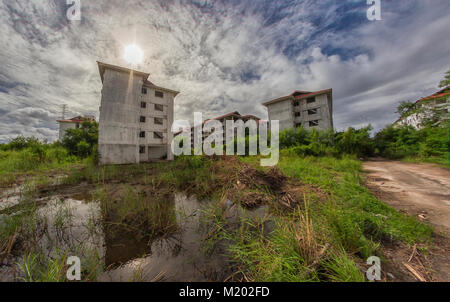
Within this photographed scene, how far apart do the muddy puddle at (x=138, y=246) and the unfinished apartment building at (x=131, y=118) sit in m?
12.8

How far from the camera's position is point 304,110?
66.9ft

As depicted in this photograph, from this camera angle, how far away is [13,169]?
21.9 ft

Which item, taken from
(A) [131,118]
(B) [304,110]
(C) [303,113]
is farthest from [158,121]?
(B) [304,110]

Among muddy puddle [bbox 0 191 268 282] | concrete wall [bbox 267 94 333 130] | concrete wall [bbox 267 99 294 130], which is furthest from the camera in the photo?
concrete wall [bbox 267 99 294 130]

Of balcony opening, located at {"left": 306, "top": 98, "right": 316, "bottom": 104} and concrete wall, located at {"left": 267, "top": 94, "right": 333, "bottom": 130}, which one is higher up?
balcony opening, located at {"left": 306, "top": 98, "right": 316, "bottom": 104}

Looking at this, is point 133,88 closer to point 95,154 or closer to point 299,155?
point 95,154

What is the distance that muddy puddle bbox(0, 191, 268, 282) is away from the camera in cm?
137

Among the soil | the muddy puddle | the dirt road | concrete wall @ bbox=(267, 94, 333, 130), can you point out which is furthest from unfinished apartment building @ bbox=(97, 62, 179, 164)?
the dirt road

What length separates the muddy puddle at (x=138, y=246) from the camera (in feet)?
4.48

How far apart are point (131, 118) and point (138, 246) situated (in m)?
15.7

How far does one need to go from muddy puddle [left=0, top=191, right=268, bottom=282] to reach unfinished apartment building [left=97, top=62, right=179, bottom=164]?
1281 centimetres

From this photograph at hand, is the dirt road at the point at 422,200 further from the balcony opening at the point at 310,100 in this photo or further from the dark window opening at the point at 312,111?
the balcony opening at the point at 310,100

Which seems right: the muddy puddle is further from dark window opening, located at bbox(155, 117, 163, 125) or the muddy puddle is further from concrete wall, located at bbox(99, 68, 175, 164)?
dark window opening, located at bbox(155, 117, 163, 125)
